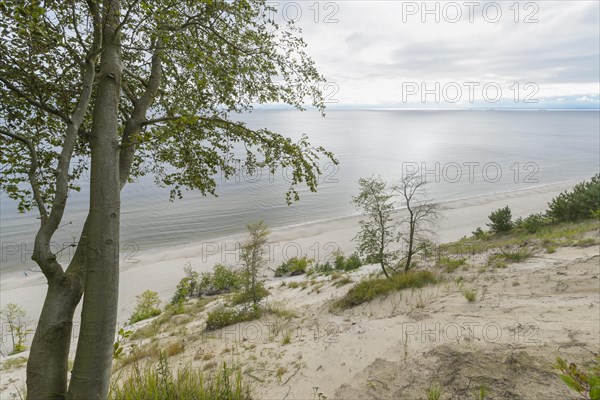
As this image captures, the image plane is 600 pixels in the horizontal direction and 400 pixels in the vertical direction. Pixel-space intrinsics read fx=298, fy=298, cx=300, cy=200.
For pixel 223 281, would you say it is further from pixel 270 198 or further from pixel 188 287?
pixel 270 198

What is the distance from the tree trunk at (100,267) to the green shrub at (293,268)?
16796mm

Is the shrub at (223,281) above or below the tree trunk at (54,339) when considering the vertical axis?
below

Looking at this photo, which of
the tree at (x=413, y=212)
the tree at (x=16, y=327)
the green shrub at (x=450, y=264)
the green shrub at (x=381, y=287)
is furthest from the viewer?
the tree at (x=16, y=327)

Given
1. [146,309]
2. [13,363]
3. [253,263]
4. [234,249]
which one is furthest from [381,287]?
[234,249]

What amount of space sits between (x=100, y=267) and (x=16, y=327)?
16.8 m

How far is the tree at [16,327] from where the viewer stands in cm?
1242

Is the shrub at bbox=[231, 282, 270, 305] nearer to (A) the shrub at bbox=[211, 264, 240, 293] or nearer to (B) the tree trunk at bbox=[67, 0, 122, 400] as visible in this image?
(A) the shrub at bbox=[211, 264, 240, 293]

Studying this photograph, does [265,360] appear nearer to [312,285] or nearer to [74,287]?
[74,287]

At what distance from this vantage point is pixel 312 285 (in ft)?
48.6

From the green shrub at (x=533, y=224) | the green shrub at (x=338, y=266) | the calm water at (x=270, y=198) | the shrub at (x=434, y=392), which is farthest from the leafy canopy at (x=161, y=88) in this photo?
the green shrub at (x=533, y=224)

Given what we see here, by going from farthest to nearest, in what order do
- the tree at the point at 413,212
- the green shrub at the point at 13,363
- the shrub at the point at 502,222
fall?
the shrub at the point at 502,222 < the tree at the point at 413,212 < the green shrub at the point at 13,363

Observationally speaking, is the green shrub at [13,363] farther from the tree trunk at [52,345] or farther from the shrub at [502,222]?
the shrub at [502,222]

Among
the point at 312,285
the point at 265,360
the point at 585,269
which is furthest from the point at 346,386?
the point at 312,285

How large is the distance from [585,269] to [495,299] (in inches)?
128
